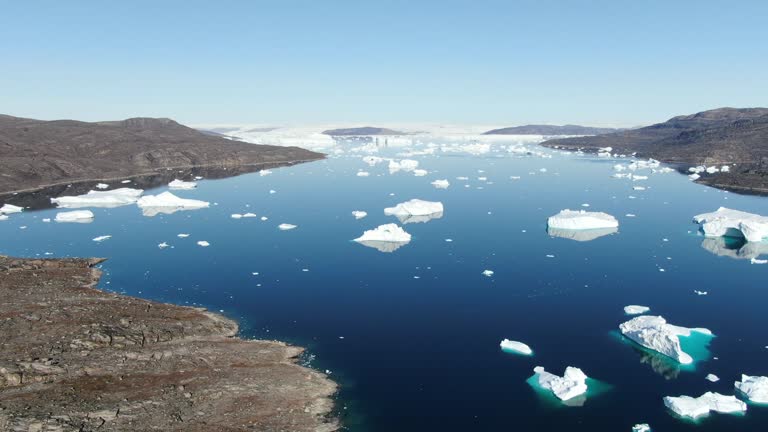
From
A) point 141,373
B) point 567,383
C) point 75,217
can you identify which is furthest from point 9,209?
point 567,383

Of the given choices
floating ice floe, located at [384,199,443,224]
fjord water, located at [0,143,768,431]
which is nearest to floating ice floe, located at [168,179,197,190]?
fjord water, located at [0,143,768,431]

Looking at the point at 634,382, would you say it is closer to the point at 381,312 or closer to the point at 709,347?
the point at 709,347

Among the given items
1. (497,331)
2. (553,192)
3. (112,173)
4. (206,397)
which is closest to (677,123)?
(553,192)

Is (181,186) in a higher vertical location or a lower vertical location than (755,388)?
higher

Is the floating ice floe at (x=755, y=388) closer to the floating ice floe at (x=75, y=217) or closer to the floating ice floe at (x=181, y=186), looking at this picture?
the floating ice floe at (x=75, y=217)

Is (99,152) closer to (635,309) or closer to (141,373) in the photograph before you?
(141,373)

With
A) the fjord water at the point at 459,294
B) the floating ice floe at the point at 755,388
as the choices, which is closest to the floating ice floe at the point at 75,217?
the fjord water at the point at 459,294
